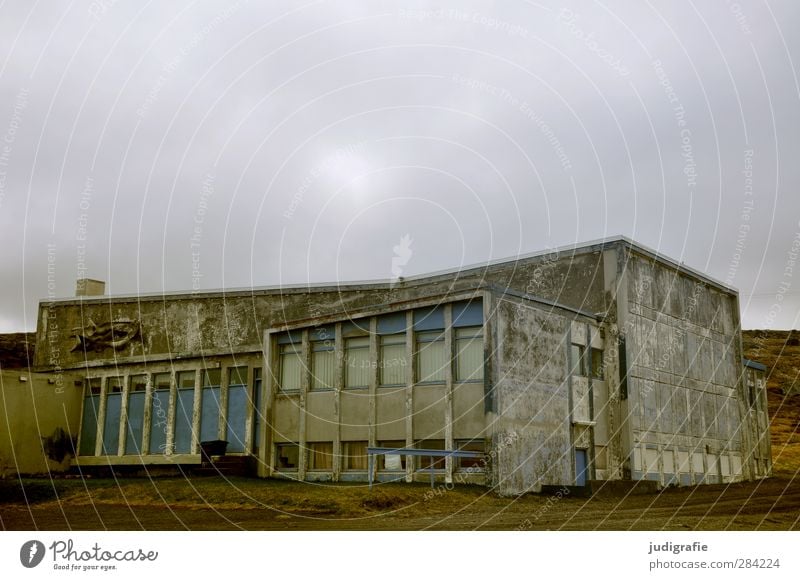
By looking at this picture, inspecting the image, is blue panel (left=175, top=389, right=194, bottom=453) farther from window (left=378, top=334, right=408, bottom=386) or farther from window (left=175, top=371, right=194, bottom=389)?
window (left=378, top=334, right=408, bottom=386)

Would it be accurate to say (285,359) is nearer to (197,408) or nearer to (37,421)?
(197,408)

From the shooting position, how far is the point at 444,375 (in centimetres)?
2266

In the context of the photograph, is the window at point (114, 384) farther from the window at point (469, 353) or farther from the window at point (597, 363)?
the window at point (597, 363)

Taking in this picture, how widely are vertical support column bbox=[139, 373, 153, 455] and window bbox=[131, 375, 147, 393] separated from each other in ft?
0.73

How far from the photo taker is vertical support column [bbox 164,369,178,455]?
101ft

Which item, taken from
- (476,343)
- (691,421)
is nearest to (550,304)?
(476,343)

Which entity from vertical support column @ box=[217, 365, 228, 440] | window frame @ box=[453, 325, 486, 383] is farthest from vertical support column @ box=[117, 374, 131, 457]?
window frame @ box=[453, 325, 486, 383]

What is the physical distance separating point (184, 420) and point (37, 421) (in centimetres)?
547

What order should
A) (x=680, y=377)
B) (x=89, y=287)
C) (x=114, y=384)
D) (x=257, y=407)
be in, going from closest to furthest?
(x=257, y=407), (x=680, y=377), (x=114, y=384), (x=89, y=287)

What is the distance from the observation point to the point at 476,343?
2225cm

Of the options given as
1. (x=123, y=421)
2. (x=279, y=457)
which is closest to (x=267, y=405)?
(x=279, y=457)
